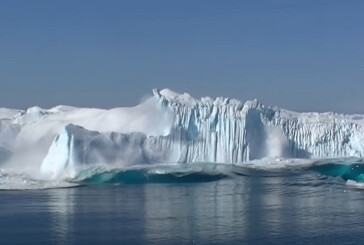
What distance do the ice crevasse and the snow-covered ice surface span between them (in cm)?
2

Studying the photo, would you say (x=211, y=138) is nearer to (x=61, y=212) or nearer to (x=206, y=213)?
(x=206, y=213)

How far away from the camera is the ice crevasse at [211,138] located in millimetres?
19125

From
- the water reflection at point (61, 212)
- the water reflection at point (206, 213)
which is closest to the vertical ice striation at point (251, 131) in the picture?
the water reflection at point (206, 213)

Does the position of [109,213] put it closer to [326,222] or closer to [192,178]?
[326,222]

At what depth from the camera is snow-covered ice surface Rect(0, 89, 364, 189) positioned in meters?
19.2

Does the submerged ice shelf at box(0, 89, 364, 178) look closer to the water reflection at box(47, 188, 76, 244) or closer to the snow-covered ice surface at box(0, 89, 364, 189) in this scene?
the snow-covered ice surface at box(0, 89, 364, 189)

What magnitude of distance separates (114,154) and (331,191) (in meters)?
5.30

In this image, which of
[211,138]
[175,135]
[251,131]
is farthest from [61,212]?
[251,131]

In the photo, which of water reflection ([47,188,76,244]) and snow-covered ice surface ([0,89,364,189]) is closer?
water reflection ([47,188,76,244])

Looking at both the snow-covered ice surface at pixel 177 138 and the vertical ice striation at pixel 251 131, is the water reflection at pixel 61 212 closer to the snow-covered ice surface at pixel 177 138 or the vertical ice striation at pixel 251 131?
the snow-covered ice surface at pixel 177 138

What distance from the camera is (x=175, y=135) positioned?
19.7 m

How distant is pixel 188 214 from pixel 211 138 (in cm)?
635

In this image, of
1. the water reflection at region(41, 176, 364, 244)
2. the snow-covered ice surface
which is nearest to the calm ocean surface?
the water reflection at region(41, 176, 364, 244)

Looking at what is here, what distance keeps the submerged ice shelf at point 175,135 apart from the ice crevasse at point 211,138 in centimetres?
2
